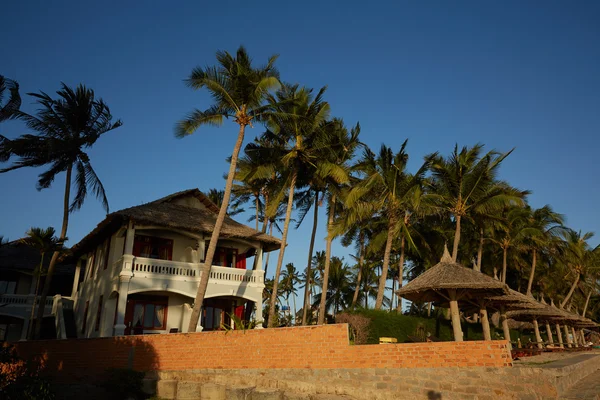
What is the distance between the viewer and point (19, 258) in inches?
1016

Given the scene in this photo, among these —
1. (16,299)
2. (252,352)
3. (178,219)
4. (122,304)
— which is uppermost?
(178,219)

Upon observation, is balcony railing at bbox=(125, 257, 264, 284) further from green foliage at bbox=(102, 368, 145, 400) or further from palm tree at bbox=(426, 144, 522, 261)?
palm tree at bbox=(426, 144, 522, 261)

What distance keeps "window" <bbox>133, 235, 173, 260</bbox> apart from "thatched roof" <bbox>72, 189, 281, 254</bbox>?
1.25 metres

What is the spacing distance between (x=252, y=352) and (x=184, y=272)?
807 centimetres

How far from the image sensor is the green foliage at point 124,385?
12305 millimetres

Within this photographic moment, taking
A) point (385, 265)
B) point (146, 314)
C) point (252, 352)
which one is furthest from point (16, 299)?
point (385, 265)

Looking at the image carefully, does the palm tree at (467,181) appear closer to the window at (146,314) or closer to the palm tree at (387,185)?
the palm tree at (387,185)

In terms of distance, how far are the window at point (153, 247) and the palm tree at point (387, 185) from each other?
9.22m

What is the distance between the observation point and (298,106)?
22344 millimetres

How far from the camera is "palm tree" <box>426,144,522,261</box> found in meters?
22.9

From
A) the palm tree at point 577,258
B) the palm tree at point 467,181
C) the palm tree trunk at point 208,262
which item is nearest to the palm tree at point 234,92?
the palm tree trunk at point 208,262

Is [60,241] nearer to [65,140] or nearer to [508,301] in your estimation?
[65,140]

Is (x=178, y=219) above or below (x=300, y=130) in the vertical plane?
below

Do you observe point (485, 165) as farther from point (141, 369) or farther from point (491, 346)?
point (141, 369)
